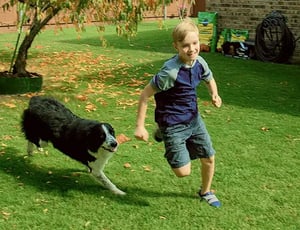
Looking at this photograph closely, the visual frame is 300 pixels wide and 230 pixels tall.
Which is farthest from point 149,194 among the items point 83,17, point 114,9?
point 114,9

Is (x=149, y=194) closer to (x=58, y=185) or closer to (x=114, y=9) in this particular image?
(x=58, y=185)

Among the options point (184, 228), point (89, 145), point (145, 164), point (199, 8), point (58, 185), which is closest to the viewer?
point (184, 228)

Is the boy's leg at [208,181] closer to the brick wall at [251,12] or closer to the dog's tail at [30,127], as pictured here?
the dog's tail at [30,127]

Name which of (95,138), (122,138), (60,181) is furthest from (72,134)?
(122,138)

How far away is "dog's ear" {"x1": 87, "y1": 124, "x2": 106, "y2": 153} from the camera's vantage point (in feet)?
13.9

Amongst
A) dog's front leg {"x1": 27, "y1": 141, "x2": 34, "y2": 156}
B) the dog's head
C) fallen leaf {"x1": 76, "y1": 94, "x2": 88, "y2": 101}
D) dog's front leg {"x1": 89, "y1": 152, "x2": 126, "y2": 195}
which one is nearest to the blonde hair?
the dog's head

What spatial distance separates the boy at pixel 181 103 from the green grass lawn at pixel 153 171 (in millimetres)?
478

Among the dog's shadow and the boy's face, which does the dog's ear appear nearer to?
the dog's shadow

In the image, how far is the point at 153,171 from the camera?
5094 millimetres

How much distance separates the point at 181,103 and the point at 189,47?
1.55 ft

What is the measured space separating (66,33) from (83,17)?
12667 millimetres

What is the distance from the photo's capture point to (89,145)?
4312 millimetres

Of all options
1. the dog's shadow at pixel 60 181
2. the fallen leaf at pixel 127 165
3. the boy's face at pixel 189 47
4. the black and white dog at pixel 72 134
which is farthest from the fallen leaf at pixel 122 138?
the boy's face at pixel 189 47

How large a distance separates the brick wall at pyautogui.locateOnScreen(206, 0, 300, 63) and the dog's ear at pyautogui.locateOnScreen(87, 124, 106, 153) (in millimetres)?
9769
